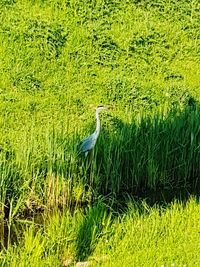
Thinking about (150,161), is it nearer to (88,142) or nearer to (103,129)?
(103,129)

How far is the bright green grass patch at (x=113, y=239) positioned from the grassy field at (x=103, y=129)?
0.01 meters

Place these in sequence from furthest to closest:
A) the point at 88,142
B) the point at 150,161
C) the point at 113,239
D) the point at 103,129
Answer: the point at 103,129 < the point at 150,161 < the point at 88,142 < the point at 113,239

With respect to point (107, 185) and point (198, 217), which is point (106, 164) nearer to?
point (107, 185)

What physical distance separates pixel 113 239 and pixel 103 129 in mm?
1867

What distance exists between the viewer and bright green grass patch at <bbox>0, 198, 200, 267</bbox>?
227 inches

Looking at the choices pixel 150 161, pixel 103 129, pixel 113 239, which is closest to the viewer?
pixel 113 239

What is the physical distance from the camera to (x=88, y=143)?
23.0 feet

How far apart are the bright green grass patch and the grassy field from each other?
12 mm

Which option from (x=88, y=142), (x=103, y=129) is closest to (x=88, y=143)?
(x=88, y=142)

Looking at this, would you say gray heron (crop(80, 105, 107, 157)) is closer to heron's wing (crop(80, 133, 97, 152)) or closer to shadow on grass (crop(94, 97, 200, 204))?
heron's wing (crop(80, 133, 97, 152))

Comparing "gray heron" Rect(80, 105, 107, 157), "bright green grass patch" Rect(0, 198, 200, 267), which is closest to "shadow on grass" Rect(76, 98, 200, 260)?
"gray heron" Rect(80, 105, 107, 157)

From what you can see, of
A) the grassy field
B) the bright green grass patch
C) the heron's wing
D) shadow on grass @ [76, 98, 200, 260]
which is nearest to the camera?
the bright green grass patch

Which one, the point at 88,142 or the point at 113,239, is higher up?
the point at 88,142

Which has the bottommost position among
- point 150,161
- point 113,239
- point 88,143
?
point 113,239
